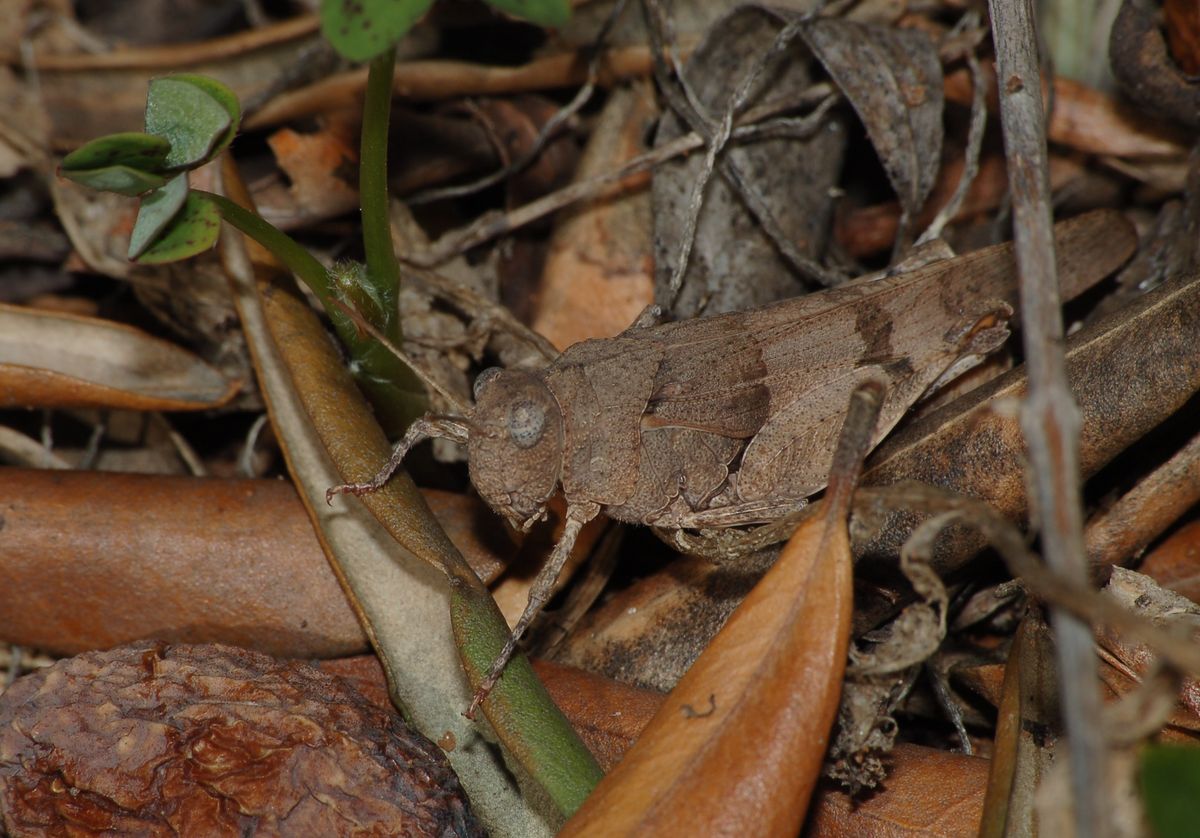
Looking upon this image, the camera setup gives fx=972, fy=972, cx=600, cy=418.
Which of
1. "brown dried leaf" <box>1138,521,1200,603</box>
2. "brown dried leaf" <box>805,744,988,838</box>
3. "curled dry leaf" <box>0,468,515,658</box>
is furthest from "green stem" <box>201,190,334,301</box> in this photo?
"brown dried leaf" <box>1138,521,1200,603</box>

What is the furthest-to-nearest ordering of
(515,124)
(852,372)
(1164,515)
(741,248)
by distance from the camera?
(515,124) → (741,248) → (852,372) → (1164,515)

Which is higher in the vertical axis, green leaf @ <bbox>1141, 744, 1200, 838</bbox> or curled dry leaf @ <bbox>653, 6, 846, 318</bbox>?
curled dry leaf @ <bbox>653, 6, 846, 318</bbox>

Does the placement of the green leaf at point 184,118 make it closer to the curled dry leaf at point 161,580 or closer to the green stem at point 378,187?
the green stem at point 378,187

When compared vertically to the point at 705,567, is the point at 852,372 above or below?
above

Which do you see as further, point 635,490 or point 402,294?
point 402,294

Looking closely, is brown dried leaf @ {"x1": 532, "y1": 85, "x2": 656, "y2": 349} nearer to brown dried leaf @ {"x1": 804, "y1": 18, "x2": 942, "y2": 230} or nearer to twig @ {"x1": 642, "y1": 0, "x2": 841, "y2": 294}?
twig @ {"x1": 642, "y1": 0, "x2": 841, "y2": 294}

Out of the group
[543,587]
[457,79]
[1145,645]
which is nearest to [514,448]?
[543,587]

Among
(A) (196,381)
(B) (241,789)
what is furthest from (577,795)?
(A) (196,381)

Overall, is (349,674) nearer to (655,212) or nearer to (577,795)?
(577,795)

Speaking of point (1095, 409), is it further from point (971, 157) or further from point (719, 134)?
point (719, 134)
